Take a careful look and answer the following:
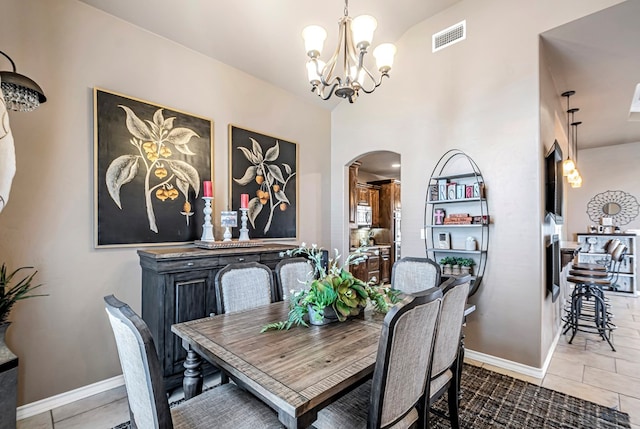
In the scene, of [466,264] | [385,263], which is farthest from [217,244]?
[385,263]

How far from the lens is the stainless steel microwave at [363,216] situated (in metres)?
6.75

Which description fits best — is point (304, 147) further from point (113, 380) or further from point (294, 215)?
point (113, 380)

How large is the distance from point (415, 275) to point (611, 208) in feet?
22.0

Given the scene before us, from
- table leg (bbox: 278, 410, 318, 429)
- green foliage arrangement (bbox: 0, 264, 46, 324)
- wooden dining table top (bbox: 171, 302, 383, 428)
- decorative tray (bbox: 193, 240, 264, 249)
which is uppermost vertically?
decorative tray (bbox: 193, 240, 264, 249)

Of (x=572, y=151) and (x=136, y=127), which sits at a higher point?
(x=572, y=151)

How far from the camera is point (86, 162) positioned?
248 centimetres

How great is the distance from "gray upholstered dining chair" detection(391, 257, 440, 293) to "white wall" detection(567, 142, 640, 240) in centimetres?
656

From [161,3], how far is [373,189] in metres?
5.65

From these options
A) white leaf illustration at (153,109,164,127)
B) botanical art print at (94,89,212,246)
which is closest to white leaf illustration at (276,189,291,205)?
botanical art print at (94,89,212,246)

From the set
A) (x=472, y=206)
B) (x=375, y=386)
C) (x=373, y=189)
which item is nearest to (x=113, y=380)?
(x=375, y=386)

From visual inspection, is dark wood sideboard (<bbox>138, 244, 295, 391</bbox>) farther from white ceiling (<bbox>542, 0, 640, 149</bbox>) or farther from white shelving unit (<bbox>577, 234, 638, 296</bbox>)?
white shelving unit (<bbox>577, 234, 638, 296</bbox>)

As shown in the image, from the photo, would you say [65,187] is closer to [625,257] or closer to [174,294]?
[174,294]

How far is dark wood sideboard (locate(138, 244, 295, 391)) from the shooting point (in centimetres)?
242

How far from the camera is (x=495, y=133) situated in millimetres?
3121
